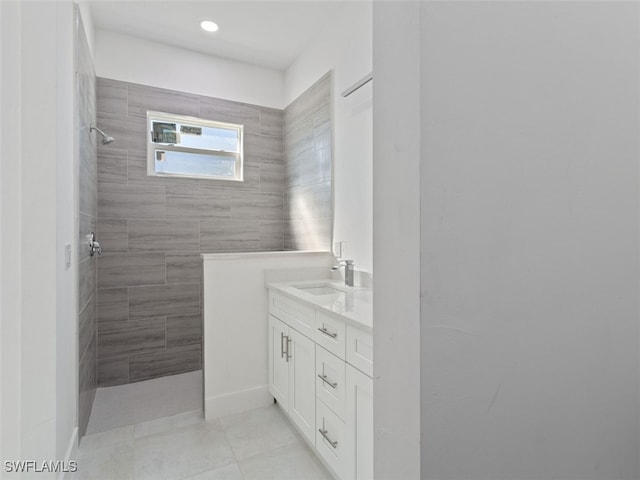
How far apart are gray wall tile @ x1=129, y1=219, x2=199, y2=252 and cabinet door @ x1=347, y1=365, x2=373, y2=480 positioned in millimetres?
2128

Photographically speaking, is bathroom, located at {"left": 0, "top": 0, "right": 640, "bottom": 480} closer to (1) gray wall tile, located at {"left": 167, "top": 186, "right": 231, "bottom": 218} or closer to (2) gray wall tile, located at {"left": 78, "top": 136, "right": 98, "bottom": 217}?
(2) gray wall tile, located at {"left": 78, "top": 136, "right": 98, "bottom": 217}

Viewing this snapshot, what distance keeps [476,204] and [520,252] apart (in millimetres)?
131

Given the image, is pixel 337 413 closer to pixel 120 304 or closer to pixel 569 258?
pixel 569 258

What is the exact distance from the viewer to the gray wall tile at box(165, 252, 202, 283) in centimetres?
296

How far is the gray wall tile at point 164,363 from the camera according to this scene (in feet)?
9.28

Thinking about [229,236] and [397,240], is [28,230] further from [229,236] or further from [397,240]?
[229,236]

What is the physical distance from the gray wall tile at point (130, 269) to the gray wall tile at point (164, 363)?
639 millimetres

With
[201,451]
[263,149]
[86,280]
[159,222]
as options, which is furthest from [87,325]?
[263,149]

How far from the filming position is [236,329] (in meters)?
2.28

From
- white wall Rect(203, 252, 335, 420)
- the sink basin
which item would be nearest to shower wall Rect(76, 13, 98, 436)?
white wall Rect(203, 252, 335, 420)

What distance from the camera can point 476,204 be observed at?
19.6 inches

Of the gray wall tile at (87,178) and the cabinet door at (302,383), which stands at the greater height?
the gray wall tile at (87,178)

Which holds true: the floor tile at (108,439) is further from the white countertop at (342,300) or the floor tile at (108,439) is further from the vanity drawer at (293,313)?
the white countertop at (342,300)

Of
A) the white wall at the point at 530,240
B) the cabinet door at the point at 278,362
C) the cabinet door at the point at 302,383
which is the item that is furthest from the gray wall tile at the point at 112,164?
the white wall at the point at 530,240
